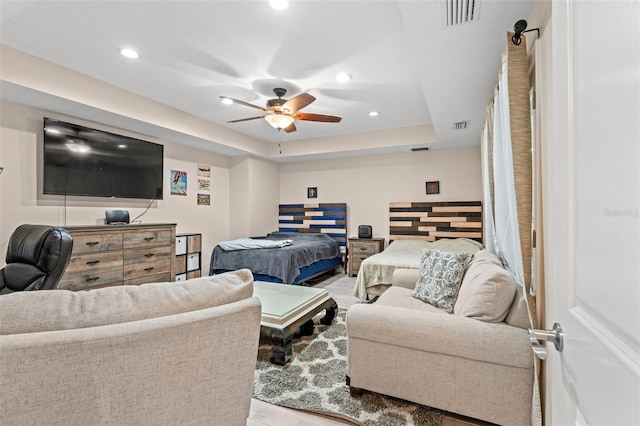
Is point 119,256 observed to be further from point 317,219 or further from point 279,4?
point 317,219

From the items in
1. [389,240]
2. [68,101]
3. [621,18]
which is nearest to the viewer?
[621,18]

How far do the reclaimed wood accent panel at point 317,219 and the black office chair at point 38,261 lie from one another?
14.7 ft

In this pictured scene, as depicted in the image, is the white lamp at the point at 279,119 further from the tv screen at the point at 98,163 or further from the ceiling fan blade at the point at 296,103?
the tv screen at the point at 98,163

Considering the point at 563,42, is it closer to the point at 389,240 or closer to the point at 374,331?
the point at 374,331

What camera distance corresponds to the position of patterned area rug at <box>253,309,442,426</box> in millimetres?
1589

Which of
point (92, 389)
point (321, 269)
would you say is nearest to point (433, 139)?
point (321, 269)

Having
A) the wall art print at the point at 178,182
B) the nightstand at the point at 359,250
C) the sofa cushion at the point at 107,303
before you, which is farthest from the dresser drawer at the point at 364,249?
the sofa cushion at the point at 107,303

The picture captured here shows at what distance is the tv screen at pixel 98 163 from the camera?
3125 millimetres

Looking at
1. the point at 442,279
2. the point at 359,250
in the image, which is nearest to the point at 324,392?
Result: the point at 442,279

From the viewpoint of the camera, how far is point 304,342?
247cm

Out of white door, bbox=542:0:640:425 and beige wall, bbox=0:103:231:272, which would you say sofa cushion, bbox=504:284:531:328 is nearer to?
white door, bbox=542:0:640:425

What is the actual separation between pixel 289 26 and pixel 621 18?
226 cm

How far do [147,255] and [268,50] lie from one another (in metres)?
2.87

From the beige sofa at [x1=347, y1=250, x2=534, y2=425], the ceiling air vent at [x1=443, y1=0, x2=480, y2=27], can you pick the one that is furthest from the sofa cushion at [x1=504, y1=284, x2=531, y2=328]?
the ceiling air vent at [x1=443, y1=0, x2=480, y2=27]
